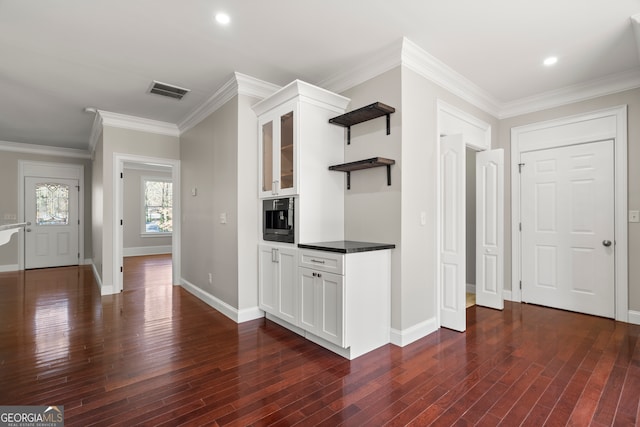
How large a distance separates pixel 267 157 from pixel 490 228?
282 centimetres

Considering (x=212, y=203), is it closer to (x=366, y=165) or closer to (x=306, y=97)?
(x=306, y=97)

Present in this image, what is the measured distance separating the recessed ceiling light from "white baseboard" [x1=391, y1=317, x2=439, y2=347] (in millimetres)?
2879

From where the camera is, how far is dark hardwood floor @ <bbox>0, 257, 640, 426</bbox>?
1.91 metres

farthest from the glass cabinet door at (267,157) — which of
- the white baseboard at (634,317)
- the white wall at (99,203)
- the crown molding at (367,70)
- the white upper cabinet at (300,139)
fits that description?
the white baseboard at (634,317)

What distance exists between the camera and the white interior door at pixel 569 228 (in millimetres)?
3607

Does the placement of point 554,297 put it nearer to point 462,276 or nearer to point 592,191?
point 592,191

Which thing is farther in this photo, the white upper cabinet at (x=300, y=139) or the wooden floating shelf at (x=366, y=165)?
the white upper cabinet at (x=300, y=139)

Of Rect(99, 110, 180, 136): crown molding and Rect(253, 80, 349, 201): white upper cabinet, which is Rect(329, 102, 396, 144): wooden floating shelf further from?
Rect(99, 110, 180, 136): crown molding

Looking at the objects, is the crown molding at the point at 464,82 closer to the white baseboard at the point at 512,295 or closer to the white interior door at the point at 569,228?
the white interior door at the point at 569,228

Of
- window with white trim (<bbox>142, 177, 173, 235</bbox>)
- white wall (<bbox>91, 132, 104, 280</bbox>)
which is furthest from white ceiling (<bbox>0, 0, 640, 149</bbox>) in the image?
window with white trim (<bbox>142, 177, 173, 235</bbox>)

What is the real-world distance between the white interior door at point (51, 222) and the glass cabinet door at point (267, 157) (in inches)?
243

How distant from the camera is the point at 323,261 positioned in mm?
2750

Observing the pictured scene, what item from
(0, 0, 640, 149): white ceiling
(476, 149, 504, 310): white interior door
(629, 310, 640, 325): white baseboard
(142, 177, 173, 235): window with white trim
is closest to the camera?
(0, 0, 640, 149): white ceiling

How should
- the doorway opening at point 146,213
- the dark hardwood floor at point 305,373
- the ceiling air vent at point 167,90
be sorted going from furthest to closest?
the doorway opening at point 146,213 < the ceiling air vent at point 167,90 < the dark hardwood floor at point 305,373
